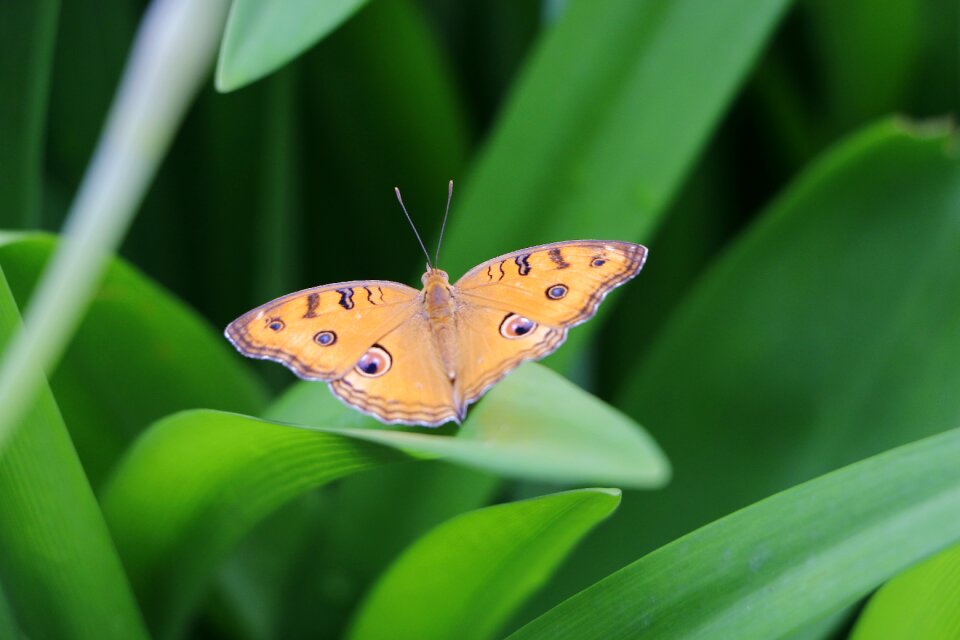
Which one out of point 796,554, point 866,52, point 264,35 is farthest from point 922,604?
point 866,52

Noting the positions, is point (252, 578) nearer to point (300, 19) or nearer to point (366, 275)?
point (366, 275)

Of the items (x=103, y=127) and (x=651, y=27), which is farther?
(x=103, y=127)

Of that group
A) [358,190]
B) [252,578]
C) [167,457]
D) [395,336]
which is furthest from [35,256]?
[358,190]

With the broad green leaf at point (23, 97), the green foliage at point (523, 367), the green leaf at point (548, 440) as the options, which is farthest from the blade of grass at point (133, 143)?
the broad green leaf at point (23, 97)

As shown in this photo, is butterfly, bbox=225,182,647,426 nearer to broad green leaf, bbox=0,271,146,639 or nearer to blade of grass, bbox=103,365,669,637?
blade of grass, bbox=103,365,669,637

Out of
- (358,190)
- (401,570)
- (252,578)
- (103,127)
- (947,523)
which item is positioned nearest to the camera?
(947,523)

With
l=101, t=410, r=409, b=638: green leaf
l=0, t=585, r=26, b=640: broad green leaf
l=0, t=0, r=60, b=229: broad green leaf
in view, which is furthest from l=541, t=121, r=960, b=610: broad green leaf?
l=0, t=0, r=60, b=229: broad green leaf

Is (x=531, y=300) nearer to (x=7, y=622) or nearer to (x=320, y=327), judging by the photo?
(x=320, y=327)
